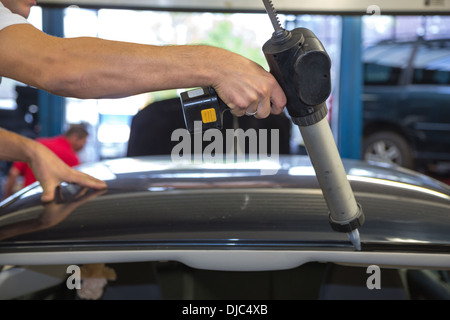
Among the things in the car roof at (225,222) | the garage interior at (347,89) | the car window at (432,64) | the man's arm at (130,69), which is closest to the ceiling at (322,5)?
the garage interior at (347,89)

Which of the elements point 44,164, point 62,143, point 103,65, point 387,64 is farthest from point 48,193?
point 387,64

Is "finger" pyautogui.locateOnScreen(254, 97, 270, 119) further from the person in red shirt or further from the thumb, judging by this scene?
the person in red shirt

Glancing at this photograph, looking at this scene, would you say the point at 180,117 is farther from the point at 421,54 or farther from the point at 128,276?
the point at 421,54

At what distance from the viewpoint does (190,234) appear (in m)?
0.82

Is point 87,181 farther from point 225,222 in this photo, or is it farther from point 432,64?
point 432,64

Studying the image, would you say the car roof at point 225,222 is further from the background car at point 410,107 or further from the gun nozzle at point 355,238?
the background car at point 410,107

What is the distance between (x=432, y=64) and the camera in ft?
19.3

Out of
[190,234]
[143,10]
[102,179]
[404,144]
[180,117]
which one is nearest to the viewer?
[190,234]

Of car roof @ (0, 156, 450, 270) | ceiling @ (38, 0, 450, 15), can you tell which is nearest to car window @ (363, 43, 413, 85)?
ceiling @ (38, 0, 450, 15)

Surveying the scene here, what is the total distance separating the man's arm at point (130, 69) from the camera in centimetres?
75

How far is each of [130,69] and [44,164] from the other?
0.52 metres

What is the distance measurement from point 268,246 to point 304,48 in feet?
1.03

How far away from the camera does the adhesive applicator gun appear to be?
0.71 meters
